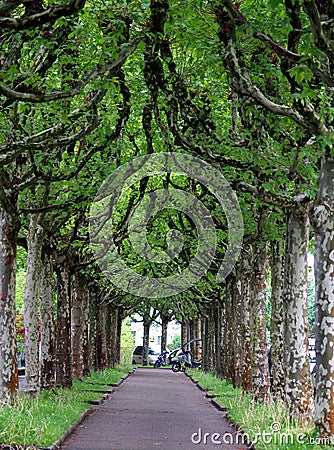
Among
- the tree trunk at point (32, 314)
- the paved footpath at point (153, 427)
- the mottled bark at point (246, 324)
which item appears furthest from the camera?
the mottled bark at point (246, 324)

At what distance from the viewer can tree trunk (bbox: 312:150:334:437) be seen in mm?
10445

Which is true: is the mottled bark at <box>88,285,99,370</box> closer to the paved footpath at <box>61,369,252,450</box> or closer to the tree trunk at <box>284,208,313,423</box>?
the paved footpath at <box>61,369,252,450</box>

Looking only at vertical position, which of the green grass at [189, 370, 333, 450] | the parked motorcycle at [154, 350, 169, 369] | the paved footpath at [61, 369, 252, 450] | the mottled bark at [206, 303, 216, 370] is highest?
the mottled bark at [206, 303, 216, 370]

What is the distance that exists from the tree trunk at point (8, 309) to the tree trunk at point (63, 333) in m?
6.80

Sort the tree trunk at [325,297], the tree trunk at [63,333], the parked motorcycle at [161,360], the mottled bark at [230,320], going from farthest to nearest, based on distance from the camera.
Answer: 1. the parked motorcycle at [161,360]
2. the mottled bark at [230,320]
3. the tree trunk at [63,333]
4. the tree trunk at [325,297]

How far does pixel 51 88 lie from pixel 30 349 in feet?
21.4

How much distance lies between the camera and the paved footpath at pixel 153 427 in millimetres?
12781

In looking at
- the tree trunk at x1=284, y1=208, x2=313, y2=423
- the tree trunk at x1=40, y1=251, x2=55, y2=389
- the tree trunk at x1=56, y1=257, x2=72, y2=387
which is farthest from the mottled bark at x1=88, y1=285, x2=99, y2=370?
the tree trunk at x1=284, y1=208, x2=313, y2=423

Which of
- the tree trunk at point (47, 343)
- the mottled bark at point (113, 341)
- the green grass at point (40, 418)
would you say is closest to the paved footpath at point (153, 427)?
the green grass at point (40, 418)

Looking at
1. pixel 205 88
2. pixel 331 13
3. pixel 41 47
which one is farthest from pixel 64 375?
A: pixel 331 13

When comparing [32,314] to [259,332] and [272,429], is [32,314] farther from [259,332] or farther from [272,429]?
[272,429]

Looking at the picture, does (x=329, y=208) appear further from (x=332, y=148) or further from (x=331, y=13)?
(x=331, y=13)

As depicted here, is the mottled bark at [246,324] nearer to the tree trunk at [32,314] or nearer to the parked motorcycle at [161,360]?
the tree trunk at [32,314]

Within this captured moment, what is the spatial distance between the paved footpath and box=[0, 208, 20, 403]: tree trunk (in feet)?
5.48
